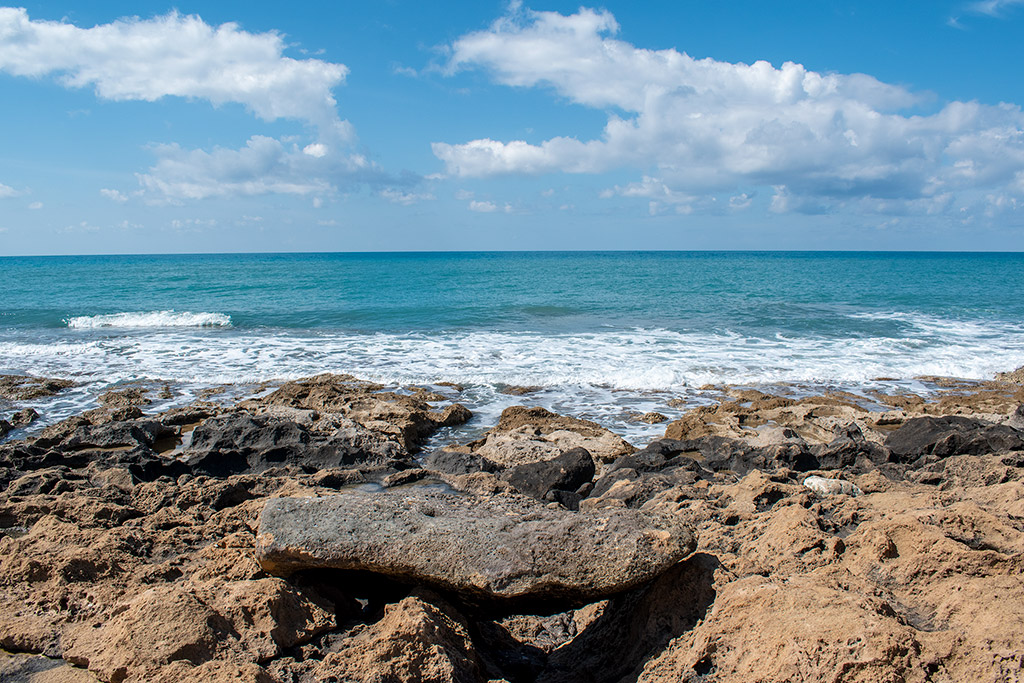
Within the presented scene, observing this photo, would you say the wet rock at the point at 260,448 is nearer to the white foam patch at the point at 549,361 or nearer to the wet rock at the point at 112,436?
the wet rock at the point at 112,436

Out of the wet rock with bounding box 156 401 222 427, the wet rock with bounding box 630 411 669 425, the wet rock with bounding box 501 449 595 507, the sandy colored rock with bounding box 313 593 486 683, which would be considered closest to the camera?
the sandy colored rock with bounding box 313 593 486 683

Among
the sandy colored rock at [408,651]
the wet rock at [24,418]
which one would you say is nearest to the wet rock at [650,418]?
the sandy colored rock at [408,651]

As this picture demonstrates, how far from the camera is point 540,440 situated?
7938mm

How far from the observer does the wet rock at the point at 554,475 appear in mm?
6322

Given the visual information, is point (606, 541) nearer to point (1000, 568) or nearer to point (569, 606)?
point (569, 606)

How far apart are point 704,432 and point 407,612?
652cm

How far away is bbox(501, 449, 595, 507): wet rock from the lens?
632 centimetres

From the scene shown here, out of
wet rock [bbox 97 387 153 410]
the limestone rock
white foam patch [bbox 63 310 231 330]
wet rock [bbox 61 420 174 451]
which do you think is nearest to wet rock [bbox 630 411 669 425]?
the limestone rock

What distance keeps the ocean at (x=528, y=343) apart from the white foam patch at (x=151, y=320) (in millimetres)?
144

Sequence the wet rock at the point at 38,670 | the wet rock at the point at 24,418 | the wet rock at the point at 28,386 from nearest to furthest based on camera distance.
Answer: the wet rock at the point at 38,670
the wet rock at the point at 24,418
the wet rock at the point at 28,386

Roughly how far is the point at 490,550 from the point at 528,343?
1476cm

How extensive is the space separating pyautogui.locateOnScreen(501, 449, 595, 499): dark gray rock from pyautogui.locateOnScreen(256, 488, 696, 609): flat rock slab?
2.69m

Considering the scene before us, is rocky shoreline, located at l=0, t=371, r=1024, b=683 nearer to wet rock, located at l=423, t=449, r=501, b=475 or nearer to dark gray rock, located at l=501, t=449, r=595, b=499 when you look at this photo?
dark gray rock, located at l=501, t=449, r=595, b=499

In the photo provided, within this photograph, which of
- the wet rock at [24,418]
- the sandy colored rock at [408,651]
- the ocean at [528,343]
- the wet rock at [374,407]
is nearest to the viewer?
the sandy colored rock at [408,651]
